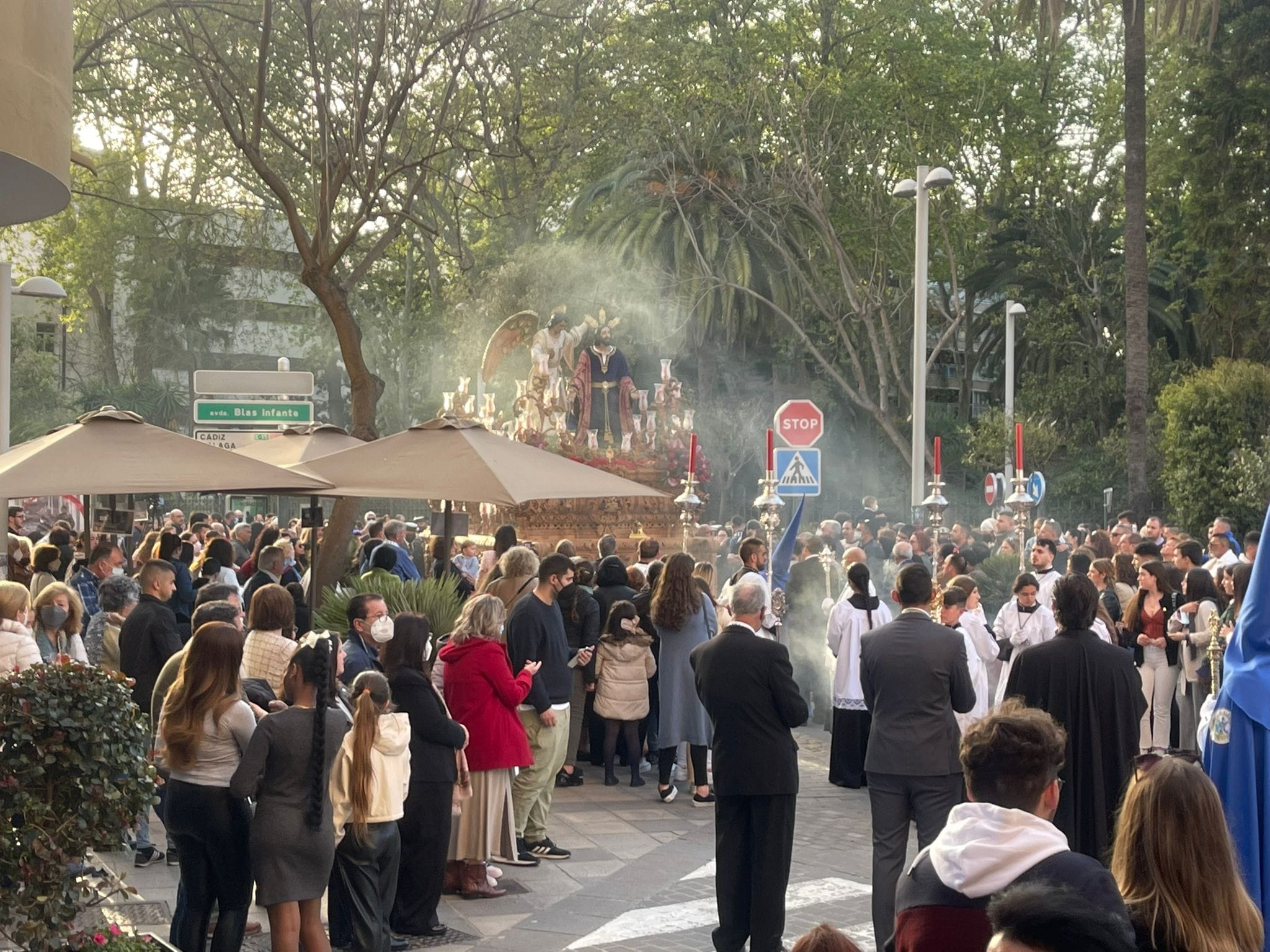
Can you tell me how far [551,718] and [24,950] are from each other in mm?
4530

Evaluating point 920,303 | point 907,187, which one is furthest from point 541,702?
point 907,187

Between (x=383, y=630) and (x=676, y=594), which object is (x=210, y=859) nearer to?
(x=383, y=630)

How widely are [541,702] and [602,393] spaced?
1813 centimetres

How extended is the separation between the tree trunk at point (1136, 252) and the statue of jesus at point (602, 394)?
890cm

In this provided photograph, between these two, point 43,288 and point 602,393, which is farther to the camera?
point 602,393

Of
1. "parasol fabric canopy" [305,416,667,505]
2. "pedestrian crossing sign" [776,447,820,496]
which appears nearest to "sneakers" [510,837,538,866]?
"parasol fabric canopy" [305,416,667,505]

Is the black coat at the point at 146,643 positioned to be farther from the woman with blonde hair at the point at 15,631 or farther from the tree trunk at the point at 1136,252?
the tree trunk at the point at 1136,252

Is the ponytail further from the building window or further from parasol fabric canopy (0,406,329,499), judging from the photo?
the building window

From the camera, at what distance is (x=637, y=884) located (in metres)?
9.06

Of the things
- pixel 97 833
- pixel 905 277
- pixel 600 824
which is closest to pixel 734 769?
pixel 97 833

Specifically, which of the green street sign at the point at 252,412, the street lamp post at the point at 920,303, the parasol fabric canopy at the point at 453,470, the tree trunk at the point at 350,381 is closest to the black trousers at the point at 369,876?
the parasol fabric canopy at the point at 453,470

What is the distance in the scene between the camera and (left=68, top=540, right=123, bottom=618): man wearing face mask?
1202cm

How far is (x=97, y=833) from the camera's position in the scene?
5527 mm

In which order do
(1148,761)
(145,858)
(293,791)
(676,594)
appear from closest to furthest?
(1148,761)
(293,791)
(145,858)
(676,594)
